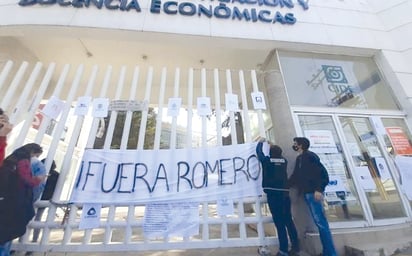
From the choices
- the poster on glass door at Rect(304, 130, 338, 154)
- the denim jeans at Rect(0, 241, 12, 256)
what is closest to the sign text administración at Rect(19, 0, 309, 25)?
the poster on glass door at Rect(304, 130, 338, 154)

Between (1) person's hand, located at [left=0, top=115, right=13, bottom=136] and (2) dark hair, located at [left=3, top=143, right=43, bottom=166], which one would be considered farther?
(2) dark hair, located at [left=3, top=143, right=43, bottom=166]

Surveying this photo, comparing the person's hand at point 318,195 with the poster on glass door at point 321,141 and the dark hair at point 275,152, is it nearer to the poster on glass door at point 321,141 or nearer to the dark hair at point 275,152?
the dark hair at point 275,152

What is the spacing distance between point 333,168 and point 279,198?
1296 mm

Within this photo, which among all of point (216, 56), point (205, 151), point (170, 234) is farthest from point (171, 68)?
point (170, 234)

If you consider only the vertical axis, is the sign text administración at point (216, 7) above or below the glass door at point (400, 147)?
above

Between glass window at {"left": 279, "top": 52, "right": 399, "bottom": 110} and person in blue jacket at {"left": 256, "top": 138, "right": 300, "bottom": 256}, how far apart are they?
1.48 m

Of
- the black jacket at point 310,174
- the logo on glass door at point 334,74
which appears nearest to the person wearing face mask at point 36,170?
the black jacket at point 310,174

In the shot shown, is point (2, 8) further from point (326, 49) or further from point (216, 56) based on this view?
point (326, 49)

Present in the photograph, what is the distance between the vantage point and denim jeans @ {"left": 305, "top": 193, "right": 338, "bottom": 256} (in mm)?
2534

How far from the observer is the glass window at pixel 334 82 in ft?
13.4

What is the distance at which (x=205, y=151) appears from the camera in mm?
3213

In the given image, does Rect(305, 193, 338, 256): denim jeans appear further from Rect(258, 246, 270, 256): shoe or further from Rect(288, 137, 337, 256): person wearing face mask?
Rect(258, 246, 270, 256): shoe

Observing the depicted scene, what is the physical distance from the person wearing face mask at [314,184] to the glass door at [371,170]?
3.81 ft

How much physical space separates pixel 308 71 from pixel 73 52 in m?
5.01
